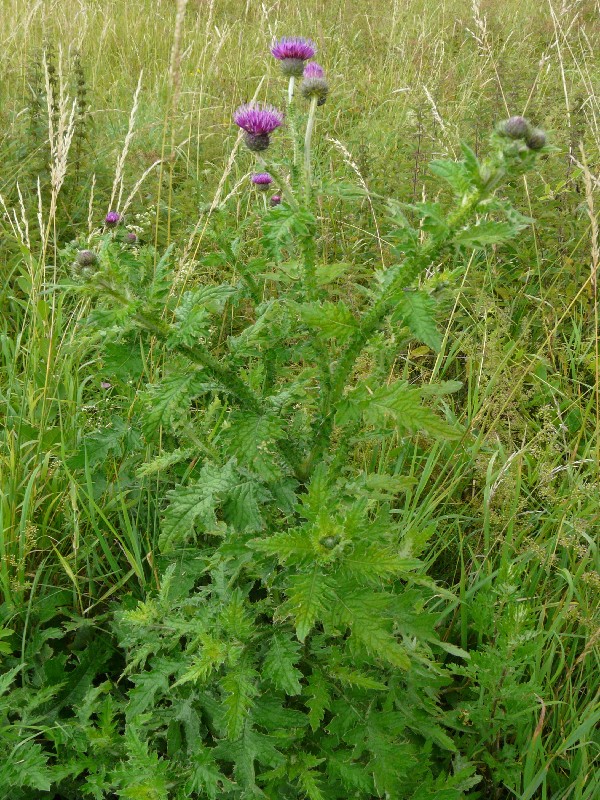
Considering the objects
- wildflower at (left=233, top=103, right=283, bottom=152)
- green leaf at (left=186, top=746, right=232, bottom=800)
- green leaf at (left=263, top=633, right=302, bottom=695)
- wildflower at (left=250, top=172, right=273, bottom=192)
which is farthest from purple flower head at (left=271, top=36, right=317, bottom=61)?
green leaf at (left=186, top=746, right=232, bottom=800)

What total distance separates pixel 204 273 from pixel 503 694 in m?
2.18

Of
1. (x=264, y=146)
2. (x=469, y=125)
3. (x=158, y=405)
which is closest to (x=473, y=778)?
(x=158, y=405)

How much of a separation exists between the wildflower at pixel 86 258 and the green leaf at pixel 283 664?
832 millimetres

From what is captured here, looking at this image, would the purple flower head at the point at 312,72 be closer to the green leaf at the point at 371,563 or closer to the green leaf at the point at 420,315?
the green leaf at the point at 420,315

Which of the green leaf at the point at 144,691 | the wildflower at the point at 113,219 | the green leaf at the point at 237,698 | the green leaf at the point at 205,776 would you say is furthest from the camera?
the wildflower at the point at 113,219

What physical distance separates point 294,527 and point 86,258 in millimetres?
660

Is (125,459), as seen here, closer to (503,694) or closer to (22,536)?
(22,536)

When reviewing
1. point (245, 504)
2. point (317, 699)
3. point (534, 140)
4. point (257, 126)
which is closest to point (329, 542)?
point (245, 504)

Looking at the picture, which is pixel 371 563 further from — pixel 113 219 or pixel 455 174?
pixel 113 219

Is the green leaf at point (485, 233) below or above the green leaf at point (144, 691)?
above

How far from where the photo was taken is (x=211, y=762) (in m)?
1.43

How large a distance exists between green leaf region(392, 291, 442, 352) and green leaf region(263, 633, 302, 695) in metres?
0.68

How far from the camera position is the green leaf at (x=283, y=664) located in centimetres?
131

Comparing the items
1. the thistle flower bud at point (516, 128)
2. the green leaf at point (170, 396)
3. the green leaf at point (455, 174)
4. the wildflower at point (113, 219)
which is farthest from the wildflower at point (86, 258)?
the wildflower at point (113, 219)
